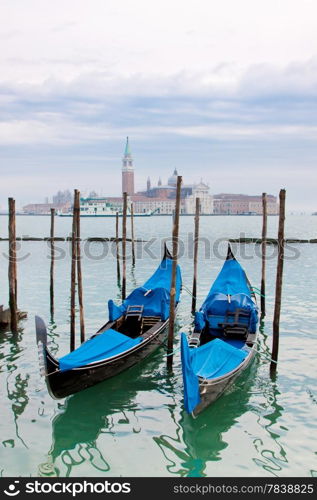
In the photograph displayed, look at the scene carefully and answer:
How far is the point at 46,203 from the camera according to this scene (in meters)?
168

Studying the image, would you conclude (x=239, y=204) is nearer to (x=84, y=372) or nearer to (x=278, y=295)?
(x=278, y=295)

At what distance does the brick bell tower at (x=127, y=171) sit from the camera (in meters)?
154

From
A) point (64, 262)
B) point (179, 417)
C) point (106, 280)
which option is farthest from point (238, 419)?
point (64, 262)

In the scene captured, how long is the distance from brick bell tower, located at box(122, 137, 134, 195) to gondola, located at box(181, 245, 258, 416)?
146m

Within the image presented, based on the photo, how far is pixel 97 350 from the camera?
650 centimetres

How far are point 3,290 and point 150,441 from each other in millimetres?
10242

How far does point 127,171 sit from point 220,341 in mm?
149495

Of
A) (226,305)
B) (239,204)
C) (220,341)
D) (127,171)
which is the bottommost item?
(220,341)

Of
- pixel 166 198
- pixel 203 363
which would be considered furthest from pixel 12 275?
pixel 166 198

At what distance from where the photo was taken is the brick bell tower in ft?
506

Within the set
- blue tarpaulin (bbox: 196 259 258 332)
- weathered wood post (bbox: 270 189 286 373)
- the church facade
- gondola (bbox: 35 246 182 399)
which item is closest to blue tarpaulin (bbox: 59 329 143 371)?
gondola (bbox: 35 246 182 399)

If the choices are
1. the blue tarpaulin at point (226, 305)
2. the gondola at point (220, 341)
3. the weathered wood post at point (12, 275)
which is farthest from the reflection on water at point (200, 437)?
the weathered wood post at point (12, 275)
